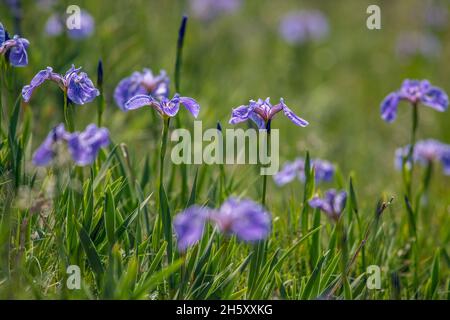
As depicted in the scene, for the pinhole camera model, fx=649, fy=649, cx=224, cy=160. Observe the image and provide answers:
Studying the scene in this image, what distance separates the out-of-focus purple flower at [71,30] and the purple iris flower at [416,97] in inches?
76.8

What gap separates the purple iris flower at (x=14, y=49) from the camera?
7.05ft

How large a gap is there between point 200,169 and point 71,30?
1410mm

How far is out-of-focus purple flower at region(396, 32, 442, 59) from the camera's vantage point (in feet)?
19.0

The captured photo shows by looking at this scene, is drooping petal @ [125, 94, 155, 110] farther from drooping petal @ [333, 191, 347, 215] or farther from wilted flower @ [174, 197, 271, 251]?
drooping petal @ [333, 191, 347, 215]

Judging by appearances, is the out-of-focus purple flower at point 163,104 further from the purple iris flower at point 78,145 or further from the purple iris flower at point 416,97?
the purple iris flower at point 416,97

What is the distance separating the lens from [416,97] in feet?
8.81

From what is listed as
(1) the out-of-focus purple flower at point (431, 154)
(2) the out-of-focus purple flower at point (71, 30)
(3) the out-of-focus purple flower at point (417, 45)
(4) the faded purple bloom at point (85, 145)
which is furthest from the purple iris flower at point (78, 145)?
(3) the out-of-focus purple flower at point (417, 45)

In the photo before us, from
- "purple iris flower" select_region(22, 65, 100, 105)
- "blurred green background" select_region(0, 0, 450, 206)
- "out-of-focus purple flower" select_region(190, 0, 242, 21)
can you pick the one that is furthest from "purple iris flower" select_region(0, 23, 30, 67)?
"out-of-focus purple flower" select_region(190, 0, 242, 21)

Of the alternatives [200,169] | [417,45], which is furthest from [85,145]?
[417,45]

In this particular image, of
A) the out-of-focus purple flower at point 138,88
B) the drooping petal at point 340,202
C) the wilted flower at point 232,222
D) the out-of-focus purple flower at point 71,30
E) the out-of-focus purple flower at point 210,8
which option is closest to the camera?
the wilted flower at point 232,222

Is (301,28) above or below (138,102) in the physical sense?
above

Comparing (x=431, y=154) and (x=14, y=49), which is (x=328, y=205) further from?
(x=14, y=49)
